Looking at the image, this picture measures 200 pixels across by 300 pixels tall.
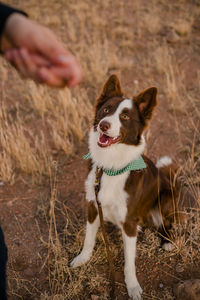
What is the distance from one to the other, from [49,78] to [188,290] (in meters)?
2.25

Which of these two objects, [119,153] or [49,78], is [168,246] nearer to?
[119,153]

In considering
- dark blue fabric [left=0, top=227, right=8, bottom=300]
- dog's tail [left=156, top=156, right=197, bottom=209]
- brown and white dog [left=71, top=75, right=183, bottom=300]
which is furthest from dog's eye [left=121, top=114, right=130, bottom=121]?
dark blue fabric [left=0, top=227, right=8, bottom=300]

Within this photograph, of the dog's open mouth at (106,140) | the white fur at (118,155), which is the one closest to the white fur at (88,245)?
the white fur at (118,155)

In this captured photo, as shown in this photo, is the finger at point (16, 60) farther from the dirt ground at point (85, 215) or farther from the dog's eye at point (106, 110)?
the dirt ground at point (85, 215)

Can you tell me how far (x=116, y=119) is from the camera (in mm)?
2287

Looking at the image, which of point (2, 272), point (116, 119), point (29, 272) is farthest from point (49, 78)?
point (29, 272)

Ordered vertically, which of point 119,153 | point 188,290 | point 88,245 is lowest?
point 188,290

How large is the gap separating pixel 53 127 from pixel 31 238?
192 centimetres

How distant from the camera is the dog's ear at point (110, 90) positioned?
252 centimetres

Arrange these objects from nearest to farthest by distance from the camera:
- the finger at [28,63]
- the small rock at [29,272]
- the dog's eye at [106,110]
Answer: the finger at [28,63] < the dog's eye at [106,110] < the small rock at [29,272]

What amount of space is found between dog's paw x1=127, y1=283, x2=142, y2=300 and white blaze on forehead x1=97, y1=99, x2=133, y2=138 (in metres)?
1.43

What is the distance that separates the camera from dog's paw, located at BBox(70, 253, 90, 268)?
2689 mm

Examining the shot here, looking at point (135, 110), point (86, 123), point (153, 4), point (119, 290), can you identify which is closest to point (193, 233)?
point (119, 290)

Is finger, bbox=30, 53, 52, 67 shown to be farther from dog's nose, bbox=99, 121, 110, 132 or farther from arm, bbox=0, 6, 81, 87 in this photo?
dog's nose, bbox=99, 121, 110, 132
